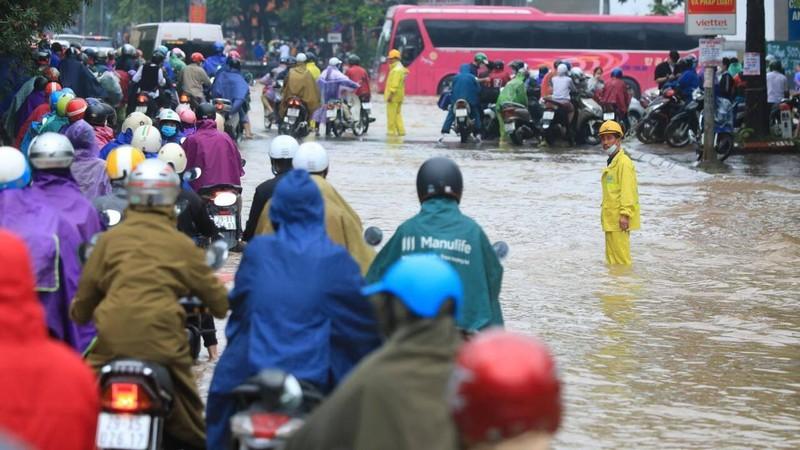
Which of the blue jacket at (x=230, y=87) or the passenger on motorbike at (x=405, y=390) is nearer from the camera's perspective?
the passenger on motorbike at (x=405, y=390)

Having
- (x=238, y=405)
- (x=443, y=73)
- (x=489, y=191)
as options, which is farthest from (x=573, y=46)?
(x=238, y=405)

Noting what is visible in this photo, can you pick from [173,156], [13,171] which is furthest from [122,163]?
[173,156]

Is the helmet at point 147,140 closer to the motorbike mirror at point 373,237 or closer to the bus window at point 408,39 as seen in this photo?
the motorbike mirror at point 373,237

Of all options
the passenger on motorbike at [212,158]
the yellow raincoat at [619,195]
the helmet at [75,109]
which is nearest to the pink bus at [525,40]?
the yellow raincoat at [619,195]

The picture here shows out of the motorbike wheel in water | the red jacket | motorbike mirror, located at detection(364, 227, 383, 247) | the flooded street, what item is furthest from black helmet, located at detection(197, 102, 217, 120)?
the motorbike wheel in water

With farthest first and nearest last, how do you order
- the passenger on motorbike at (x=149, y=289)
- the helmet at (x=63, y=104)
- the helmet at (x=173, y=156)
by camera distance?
the helmet at (x=63, y=104) < the helmet at (x=173, y=156) < the passenger on motorbike at (x=149, y=289)

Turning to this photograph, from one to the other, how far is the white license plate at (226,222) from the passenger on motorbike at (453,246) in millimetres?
6165

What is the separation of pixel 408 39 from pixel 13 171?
42.4 m

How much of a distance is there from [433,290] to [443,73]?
4602cm

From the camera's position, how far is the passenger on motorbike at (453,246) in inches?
294

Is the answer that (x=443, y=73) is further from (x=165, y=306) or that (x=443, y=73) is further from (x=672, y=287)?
(x=165, y=306)

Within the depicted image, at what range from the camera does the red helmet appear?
3.12m

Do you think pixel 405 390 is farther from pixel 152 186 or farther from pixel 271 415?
pixel 152 186

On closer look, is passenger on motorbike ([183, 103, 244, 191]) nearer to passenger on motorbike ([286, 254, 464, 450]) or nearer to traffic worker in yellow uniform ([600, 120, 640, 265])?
traffic worker in yellow uniform ([600, 120, 640, 265])
